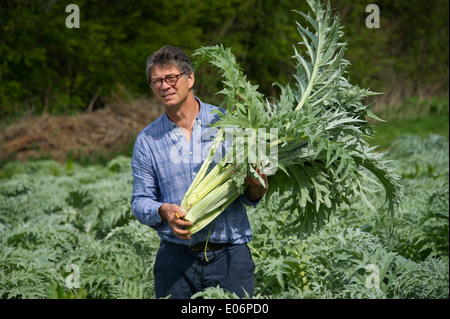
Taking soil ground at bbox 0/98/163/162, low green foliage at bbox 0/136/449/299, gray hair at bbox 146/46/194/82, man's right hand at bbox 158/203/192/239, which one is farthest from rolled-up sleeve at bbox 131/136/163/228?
soil ground at bbox 0/98/163/162

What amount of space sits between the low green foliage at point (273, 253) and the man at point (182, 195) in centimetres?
17

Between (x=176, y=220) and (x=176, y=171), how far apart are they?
40 centimetres

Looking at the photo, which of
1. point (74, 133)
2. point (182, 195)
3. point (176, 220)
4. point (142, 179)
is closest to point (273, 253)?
point (182, 195)

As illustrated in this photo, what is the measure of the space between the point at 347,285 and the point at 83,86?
1724cm

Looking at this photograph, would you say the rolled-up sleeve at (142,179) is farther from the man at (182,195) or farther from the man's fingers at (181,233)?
the man's fingers at (181,233)

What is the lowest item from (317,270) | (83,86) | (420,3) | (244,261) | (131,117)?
(317,270)

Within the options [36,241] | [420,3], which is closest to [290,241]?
[36,241]

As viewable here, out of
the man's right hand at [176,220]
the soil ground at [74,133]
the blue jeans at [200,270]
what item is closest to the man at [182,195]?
the blue jeans at [200,270]

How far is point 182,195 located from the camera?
11.1 ft

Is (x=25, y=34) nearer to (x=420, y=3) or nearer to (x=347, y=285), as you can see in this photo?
(x=347, y=285)

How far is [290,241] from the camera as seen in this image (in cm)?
470

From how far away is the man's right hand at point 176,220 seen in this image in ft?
10.1

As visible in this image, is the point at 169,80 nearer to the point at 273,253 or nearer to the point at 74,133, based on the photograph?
the point at 273,253

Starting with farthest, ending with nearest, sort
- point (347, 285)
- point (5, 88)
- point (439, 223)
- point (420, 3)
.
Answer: point (420, 3) < point (5, 88) < point (439, 223) < point (347, 285)
